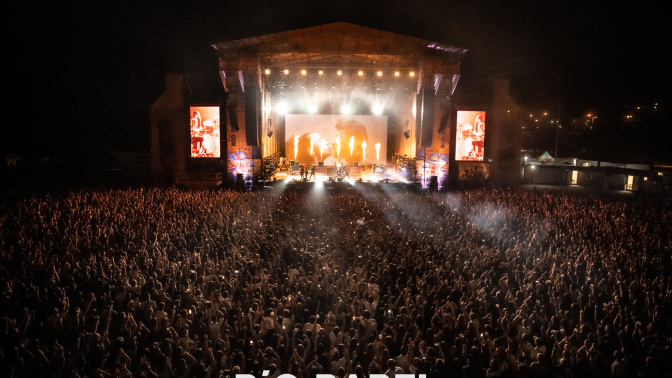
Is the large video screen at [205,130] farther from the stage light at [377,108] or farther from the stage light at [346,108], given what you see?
the stage light at [377,108]

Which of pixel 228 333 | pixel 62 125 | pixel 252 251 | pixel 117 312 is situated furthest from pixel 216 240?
pixel 62 125

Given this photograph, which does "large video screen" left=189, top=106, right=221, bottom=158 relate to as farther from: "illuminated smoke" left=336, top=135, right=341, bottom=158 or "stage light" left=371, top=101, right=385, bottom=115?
"stage light" left=371, top=101, right=385, bottom=115

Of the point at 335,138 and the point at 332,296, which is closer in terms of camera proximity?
the point at 332,296

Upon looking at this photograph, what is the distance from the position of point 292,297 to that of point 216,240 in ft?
13.0

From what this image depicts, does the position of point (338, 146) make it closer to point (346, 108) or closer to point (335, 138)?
point (335, 138)

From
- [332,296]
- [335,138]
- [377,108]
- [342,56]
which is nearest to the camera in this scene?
[332,296]

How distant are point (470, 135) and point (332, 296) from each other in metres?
20.2

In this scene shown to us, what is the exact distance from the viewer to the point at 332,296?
617cm

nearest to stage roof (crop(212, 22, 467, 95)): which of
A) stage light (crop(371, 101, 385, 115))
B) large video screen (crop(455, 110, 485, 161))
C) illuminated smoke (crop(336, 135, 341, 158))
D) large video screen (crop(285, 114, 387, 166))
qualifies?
large video screen (crop(455, 110, 485, 161))

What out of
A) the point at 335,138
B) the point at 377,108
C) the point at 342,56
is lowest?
the point at 335,138

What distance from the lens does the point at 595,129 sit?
47.0m

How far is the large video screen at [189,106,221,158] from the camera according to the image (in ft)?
78.7

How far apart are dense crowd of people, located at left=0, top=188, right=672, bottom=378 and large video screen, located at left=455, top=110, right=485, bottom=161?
12.6 metres

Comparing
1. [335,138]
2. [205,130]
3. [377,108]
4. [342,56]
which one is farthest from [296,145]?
[342,56]
